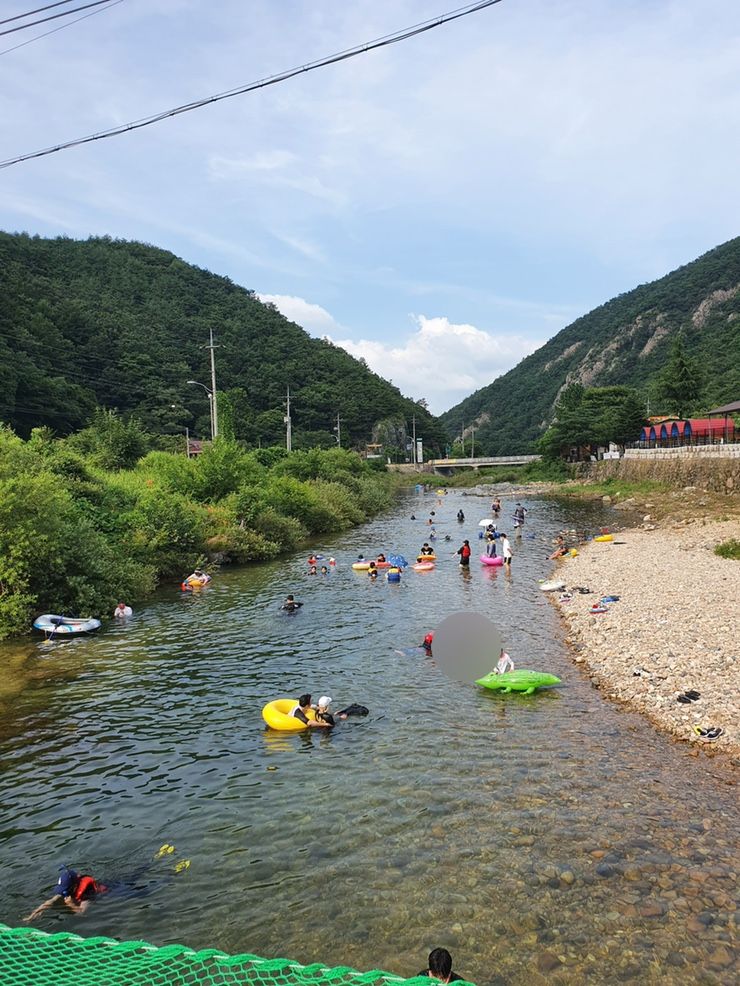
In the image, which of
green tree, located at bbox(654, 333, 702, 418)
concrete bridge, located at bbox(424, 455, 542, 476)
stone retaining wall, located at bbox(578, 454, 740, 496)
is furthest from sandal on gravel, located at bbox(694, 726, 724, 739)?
concrete bridge, located at bbox(424, 455, 542, 476)

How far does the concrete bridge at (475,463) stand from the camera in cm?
13175

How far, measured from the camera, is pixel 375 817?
1023cm

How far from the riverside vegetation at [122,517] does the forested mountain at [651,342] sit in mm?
73171

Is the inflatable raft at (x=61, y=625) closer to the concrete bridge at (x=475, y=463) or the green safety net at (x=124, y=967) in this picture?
the green safety net at (x=124, y=967)

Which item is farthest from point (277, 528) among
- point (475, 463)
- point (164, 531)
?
point (475, 463)

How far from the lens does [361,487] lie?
68688mm

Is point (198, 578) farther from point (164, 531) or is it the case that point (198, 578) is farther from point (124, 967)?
point (124, 967)

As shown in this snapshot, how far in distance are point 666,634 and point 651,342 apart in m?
153

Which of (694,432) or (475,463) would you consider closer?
(694,432)

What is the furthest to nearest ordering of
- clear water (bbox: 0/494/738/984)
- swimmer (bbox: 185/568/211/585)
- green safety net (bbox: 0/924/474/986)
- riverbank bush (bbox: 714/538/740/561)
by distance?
riverbank bush (bbox: 714/538/740/561) → swimmer (bbox: 185/568/211/585) → clear water (bbox: 0/494/738/984) → green safety net (bbox: 0/924/474/986)

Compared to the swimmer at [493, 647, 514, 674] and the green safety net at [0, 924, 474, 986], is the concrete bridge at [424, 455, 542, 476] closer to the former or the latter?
the swimmer at [493, 647, 514, 674]

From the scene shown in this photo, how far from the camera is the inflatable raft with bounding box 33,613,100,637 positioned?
21094mm

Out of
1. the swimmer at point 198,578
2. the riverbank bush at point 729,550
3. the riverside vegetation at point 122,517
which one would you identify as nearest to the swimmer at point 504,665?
the riverside vegetation at point 122,517

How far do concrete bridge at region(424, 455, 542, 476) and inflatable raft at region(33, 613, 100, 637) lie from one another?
112 m
